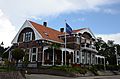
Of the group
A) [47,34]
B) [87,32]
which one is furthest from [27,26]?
[87,32]

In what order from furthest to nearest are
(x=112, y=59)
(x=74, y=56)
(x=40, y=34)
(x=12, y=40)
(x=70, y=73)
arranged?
(x=112, y=59), (x=12, y=40), (x=74, y=56), (x=40, y=34), (x=70, y=73)

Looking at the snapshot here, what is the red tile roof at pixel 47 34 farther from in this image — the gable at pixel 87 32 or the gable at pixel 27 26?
the gable at pixel 87 32

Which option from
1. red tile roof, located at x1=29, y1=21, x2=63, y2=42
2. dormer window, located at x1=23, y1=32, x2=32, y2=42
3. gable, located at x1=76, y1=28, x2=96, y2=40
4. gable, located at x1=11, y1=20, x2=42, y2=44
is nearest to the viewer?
gable, located at x1=11, y1=20, x2=42, y2=44

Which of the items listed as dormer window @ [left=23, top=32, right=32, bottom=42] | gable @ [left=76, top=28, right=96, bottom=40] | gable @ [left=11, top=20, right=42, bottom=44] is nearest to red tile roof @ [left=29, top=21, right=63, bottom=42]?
gable @ [left=11, top=20, right=42, bottom=44]

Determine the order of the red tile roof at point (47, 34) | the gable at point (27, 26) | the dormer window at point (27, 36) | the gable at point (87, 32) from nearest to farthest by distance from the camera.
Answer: the gable at point (27, 26)
the red tile roof at point (47, 34)
the dormer window at point (27, 36)
the gable at point (87, 32)

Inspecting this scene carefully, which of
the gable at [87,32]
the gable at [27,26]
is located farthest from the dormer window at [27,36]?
the gable at [87,32]

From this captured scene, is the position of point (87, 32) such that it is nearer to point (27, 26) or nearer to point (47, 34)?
point (47, 34)

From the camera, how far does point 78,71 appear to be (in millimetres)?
33719

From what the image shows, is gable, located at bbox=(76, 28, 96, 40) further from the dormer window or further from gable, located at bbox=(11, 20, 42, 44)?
the dormer window

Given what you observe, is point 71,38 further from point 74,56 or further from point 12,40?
point 12,40

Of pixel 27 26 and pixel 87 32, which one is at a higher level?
pixel 27 26

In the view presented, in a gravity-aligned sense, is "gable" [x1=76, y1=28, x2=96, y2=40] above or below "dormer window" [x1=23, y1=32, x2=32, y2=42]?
above

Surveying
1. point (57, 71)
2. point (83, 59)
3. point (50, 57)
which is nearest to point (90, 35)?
point (83, 59)

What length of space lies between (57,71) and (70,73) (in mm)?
2074
